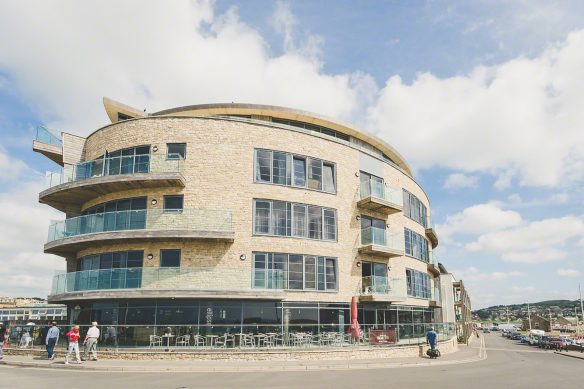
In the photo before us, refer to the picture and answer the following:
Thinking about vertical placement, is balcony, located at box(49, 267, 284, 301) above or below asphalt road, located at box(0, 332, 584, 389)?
above

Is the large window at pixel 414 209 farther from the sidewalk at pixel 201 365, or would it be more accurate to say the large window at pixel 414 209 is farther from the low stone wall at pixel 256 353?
the sidewalk at pixel 201 365

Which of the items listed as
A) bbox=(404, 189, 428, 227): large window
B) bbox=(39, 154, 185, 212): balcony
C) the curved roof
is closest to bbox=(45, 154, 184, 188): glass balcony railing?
bbox=(39, 154, 185, 212): balcony

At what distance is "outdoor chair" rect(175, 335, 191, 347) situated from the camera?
1894 centimetres

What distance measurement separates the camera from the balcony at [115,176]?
2205 centimetres

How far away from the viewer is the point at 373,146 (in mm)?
32531

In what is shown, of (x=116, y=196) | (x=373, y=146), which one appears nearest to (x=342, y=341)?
(x=116, y=196)

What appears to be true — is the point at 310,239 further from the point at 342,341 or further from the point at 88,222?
the point at 88,222

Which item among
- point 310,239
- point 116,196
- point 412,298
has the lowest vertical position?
point 412,298

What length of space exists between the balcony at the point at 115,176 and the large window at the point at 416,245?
16.5 m

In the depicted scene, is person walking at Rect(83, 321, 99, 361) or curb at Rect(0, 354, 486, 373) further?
person walking at Rect(83, 321, 99, 361)

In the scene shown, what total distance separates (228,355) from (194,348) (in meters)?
1.48

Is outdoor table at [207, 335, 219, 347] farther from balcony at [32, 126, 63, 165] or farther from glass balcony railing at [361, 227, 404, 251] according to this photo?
balcony at [32, 126, 63, 165]

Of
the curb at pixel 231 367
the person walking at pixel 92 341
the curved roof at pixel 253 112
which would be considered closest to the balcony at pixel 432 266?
the curved roof at pixel 253 112

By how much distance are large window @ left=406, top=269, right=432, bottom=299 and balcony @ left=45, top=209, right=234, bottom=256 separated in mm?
14378
